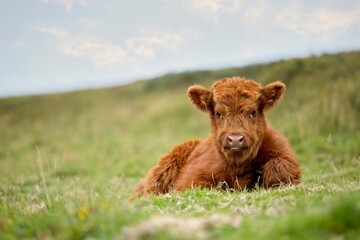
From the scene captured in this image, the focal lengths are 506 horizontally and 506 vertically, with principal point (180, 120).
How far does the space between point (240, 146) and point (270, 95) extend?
1.57m

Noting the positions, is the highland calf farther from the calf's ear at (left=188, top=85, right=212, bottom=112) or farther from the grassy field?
the grassy field

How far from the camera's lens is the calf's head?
894cm

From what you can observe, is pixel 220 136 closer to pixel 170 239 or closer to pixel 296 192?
pixel 296 192

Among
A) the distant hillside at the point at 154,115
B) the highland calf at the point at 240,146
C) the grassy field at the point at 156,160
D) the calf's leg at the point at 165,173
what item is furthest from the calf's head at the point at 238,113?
the distant hillside at the point at 154,115

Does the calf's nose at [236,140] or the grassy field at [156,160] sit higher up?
the calf's nose at [236,140]

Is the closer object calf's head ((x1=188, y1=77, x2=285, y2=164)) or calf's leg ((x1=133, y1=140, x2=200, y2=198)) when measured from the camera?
calf's head ((x1=188, y1=77, x2=285, y2=164))

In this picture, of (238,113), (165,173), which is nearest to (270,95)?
(238,113)

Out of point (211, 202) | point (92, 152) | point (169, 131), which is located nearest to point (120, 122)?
point (169, 131)

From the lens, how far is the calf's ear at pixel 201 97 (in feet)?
33.1

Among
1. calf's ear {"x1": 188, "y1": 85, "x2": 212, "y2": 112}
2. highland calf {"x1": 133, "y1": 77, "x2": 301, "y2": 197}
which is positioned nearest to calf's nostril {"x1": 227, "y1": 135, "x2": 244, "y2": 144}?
highland calf {"x1": 133, "y1": 77, "x2": 301, "y2": 197}

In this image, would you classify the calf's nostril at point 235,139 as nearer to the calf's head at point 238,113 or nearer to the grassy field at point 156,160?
the calf's head at point 238,113

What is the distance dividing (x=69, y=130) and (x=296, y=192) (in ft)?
92.1

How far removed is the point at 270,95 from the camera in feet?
32.2

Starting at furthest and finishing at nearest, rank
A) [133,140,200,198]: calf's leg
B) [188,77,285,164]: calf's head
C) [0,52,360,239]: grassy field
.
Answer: [133,140,200,198]: calf's leg, [188,77,285,164]: calf's head, [0,52,360,239]: grassy field
